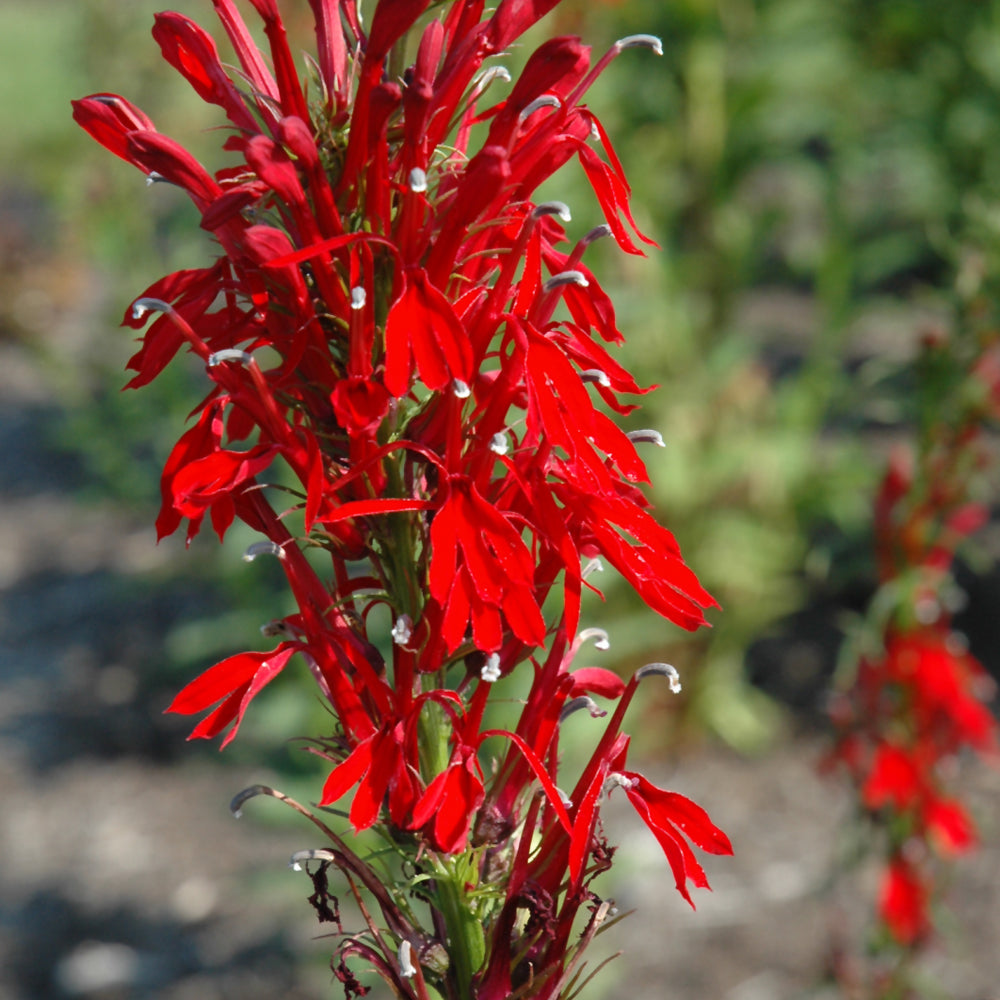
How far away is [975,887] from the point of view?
10.0ft

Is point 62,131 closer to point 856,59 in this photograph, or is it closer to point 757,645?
point 856,59

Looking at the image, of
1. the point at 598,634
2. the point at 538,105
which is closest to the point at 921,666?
the point at 598,634

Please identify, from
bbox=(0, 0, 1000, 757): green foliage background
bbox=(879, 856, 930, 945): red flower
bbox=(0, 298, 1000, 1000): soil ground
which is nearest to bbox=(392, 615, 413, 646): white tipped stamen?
bbox=(879, 856, 930, 945): red flower

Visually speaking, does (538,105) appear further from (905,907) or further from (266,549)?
(905,907)

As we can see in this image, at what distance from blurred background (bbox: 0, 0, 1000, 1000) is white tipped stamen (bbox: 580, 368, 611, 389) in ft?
4.27

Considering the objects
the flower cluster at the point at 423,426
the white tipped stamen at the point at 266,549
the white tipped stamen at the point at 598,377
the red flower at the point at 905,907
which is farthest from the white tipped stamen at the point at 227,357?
the red flower at the point at 905,907

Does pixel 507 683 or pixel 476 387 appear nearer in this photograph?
pixel 476 387

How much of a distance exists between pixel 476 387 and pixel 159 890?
2981 mm

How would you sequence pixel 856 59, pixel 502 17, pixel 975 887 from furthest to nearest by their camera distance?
pixel 856 59, pixel 975 887, pixel 502 17

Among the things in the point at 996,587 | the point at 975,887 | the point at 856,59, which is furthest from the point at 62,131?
the point at 975,887

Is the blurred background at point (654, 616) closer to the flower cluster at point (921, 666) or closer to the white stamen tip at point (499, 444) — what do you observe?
the flower cluster at point (921, 666)

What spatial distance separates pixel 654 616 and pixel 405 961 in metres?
2.77

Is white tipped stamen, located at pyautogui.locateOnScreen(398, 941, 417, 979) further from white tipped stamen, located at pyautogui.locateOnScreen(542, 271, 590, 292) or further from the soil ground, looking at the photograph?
the soil ground

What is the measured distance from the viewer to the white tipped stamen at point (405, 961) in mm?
896
